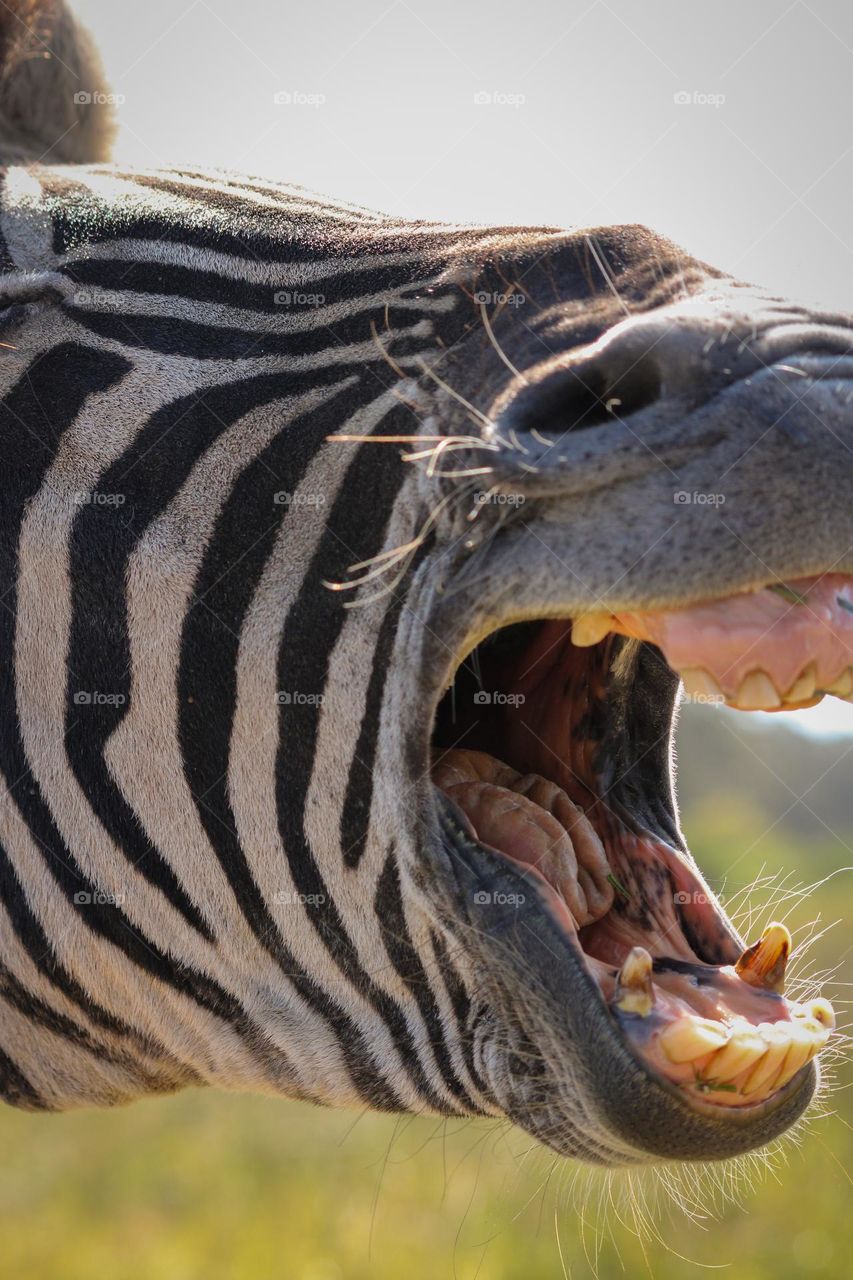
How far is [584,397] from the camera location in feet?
6.97

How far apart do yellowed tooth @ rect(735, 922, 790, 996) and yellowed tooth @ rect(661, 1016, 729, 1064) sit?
0.39 metres

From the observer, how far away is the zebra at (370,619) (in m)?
2.10

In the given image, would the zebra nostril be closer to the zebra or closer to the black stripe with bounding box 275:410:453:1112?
the zebra

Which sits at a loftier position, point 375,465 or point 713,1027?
point 375,465

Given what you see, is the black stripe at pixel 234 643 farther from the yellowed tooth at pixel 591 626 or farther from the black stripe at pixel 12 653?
the yellowed tooth at pixel 591 626

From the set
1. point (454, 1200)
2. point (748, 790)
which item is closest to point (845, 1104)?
point (454, 1200)

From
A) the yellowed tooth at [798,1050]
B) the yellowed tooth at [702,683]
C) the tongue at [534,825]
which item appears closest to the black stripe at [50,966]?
the tongue at [534,825]

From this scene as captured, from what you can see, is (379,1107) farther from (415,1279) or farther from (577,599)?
(415,1279)

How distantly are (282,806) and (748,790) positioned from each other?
2105cm

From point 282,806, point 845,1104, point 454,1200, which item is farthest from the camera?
point 845,1104

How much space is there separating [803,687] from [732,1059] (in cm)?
73

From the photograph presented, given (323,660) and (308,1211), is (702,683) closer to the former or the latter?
(323,660)

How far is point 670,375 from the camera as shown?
6.77 ft

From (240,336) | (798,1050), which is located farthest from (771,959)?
(240,336)
